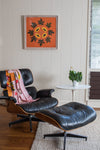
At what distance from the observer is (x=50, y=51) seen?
3.55 meters

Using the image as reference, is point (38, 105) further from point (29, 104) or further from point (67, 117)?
point (67, 117)

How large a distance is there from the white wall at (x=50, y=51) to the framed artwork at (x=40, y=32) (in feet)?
0.27

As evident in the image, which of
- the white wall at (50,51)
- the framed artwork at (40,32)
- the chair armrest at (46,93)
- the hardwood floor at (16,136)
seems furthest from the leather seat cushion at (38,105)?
the framed artwork at (40,32)

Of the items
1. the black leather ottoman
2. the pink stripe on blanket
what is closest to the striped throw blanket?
the pink stripe on blanket

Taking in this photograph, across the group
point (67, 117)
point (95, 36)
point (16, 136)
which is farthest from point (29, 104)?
point (95, 36)

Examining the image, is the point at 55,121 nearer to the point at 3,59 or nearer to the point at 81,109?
the point at 81,109

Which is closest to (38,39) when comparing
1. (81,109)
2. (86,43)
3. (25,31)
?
(25,31)

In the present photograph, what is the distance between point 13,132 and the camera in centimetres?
245

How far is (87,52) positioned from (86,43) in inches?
6.8

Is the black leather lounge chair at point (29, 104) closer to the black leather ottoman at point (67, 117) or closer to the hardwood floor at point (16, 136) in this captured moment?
the hardwood floor at point (16, 136)

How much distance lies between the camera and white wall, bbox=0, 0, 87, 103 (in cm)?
345

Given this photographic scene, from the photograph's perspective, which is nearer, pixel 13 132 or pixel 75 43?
pixel 13 132

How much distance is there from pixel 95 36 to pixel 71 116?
2.02m

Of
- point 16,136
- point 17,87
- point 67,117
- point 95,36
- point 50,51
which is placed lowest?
point 16,136
